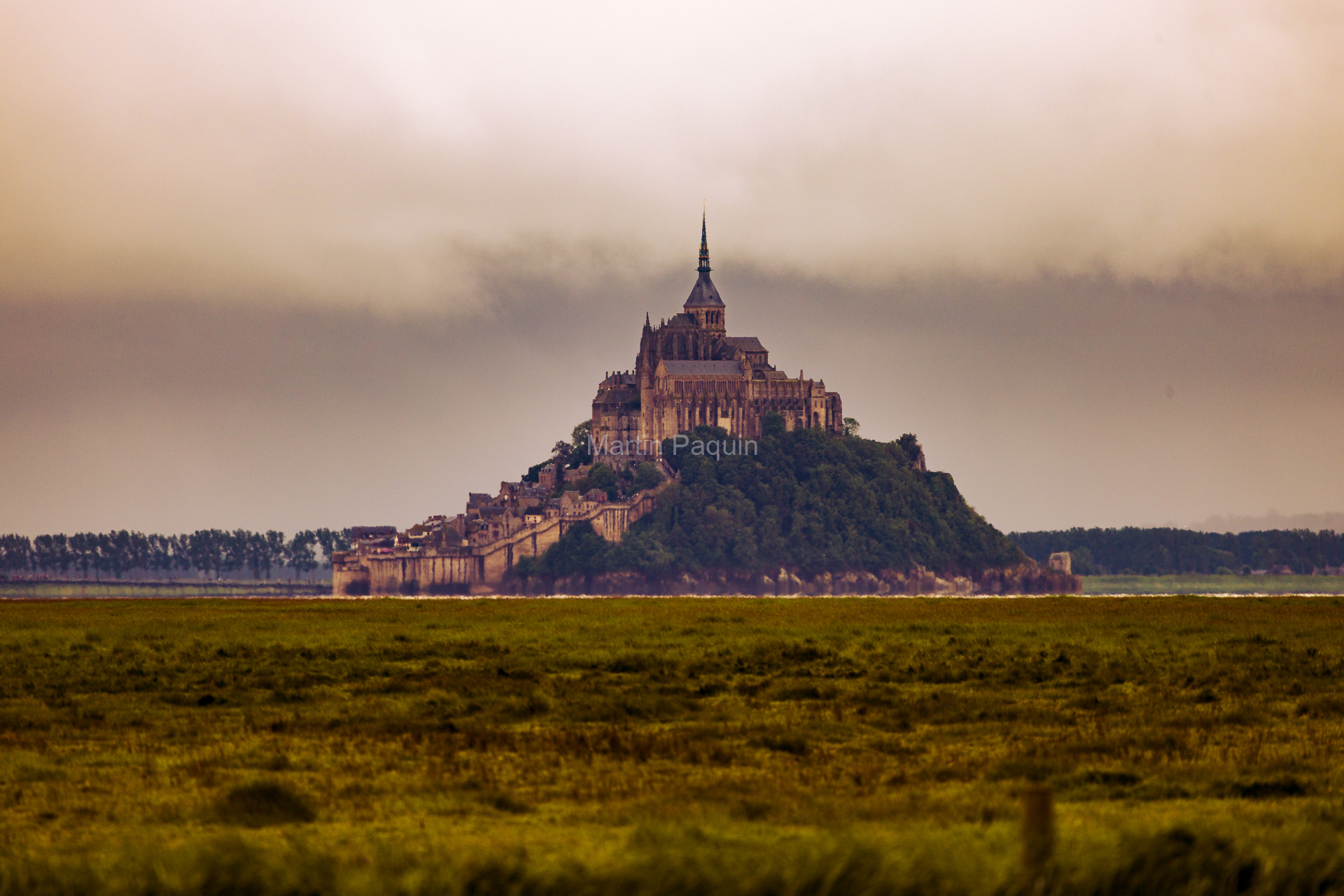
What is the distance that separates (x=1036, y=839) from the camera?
12.9 m

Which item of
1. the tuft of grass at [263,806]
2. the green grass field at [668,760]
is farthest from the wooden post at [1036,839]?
the tuft of grass at [263,806]

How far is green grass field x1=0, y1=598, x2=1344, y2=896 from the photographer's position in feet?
46.3

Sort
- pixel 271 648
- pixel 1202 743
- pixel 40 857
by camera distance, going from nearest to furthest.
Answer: pixel 40 857 < pixel 1202 743 < pixel 271 648

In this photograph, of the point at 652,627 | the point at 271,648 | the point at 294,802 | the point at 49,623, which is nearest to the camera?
the point at 294,802

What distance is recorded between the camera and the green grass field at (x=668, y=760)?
1410cm

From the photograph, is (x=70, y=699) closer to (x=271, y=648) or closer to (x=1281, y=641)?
(x=271, y=648)

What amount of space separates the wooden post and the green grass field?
0.06 m

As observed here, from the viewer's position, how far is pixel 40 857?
1750cm

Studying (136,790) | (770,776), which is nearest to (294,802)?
(136,790)

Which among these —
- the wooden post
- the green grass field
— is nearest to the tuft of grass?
the green grass field

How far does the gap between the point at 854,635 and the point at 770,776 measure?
26196 mm

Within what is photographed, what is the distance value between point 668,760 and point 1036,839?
14.0 meters

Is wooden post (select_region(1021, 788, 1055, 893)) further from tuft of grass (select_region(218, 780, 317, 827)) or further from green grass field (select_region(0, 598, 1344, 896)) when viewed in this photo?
tuft of grass (select_region(218, 780, 317, 827))

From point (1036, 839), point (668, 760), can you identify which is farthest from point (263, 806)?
point (1036, 839)
